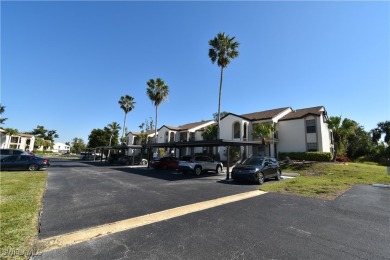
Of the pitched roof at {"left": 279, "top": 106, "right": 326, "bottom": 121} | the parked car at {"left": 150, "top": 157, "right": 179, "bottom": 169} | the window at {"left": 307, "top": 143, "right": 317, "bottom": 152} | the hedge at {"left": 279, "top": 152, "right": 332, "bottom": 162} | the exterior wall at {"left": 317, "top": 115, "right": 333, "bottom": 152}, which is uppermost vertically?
the pitched roof at {"left": 279, "top": 106, "right": 326, "bottom": 121}

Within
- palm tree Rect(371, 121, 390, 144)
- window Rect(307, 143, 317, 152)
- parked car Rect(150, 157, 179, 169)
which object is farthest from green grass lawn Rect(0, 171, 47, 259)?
palm tree Rect(371, 121, 390, 144)

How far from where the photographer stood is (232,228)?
5711mm

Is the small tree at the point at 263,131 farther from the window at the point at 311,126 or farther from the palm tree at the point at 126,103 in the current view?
the palm tree at the point at 126,103

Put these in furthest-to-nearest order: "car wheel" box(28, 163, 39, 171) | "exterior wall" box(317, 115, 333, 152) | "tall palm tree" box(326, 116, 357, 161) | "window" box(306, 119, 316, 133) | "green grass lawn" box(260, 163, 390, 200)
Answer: "window" box(306, 119, 316, 133) < "exterior wall" box(317, 115, 333, 152) < "tall palm tree" box(326, 116, 357, 161) < "car wheel" box(28, 163, 39, 171) < "green grass lawn" box(260, 163, 390, 200)

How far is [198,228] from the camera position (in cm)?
568

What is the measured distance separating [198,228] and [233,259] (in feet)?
5.69

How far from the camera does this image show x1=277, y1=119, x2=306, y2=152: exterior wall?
28609 millimetres

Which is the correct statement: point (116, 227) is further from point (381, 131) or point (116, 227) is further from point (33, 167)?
point (381, 131)

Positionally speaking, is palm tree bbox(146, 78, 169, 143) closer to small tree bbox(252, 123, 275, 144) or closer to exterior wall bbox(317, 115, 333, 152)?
small tree bbox(252, 123, 275, 144)

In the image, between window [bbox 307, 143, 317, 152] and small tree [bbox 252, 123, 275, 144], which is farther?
small tree [bbox 252, 123, 275, 144]

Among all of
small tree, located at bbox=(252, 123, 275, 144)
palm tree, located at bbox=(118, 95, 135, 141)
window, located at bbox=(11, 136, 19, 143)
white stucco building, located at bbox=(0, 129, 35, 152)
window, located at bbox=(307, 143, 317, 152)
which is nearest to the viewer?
window, located at bbox=(307, 143, 317, 152)

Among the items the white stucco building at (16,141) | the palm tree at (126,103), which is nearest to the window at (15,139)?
the white stucco building at (16,141)

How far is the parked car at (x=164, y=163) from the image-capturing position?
80.3 feet

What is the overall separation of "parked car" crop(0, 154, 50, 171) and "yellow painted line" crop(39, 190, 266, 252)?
56.5ft
